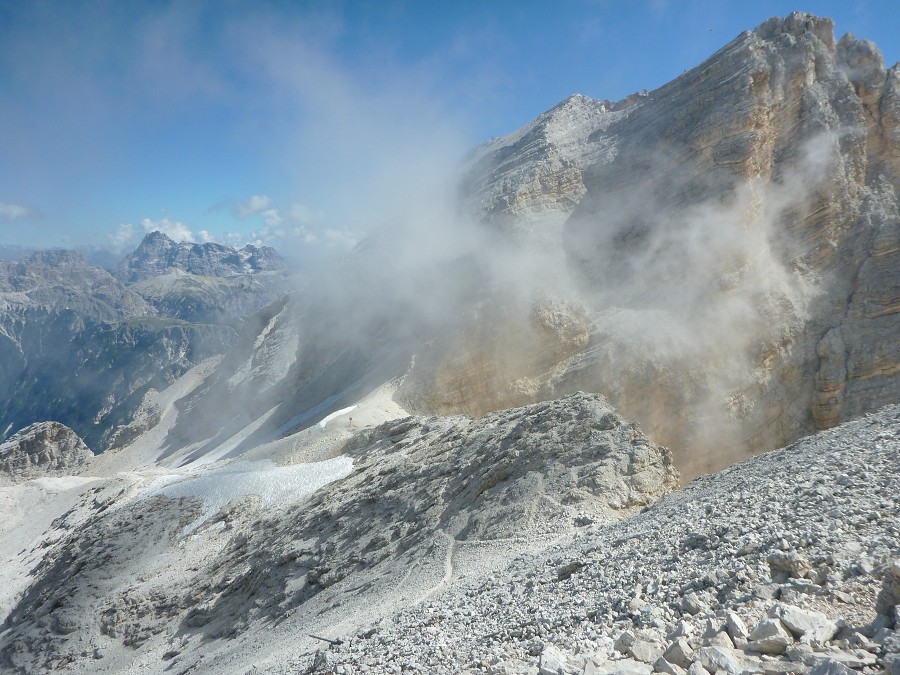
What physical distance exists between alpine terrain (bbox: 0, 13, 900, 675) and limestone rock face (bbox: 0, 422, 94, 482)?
355 millimetres

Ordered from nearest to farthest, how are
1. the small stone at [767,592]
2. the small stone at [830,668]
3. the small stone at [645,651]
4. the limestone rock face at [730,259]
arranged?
the small stone at [830,668]
the small stone at [645,651]
the small stone at [767,592]
the limestone rock face at [730,259]

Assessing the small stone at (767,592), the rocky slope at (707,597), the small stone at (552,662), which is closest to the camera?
the rocky slope at (707,597)

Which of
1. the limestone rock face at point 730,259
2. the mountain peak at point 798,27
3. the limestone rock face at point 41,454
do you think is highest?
the mountain peak at point 798,27

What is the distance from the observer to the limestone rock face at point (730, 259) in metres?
37.0

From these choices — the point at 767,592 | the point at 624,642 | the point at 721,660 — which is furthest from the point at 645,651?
the point at 767,592

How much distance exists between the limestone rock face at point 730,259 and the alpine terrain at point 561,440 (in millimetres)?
215

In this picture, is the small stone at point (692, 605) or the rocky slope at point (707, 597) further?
the small stone at point (692, 605)

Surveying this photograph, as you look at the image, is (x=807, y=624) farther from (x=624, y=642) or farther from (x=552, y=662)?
(x=552, y=662)

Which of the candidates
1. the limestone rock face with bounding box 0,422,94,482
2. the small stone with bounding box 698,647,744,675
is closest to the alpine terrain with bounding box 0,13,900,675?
the small stone with bounding box 698,647,744,675

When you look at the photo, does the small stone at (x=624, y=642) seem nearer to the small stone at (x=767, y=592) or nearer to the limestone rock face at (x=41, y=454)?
the small stone at (x=767, y=592)

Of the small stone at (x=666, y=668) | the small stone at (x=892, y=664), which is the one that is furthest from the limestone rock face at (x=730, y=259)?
the small stone at (x=892, y=664)

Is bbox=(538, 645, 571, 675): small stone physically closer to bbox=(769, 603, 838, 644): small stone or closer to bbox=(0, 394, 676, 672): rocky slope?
bbox=(769, 603, 838, 644): small stone

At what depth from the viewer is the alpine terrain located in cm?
762

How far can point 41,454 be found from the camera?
2638 inches
